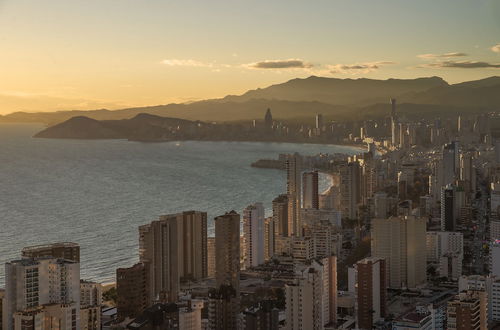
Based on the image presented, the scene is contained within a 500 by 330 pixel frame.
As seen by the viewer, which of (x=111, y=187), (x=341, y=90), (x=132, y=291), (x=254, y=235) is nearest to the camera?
(x=132, y=291)

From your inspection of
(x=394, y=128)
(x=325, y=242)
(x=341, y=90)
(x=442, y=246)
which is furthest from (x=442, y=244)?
(x=394, y=128)

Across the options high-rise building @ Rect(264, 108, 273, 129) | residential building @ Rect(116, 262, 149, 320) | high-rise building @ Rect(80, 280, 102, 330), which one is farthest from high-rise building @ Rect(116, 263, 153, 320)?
high-rise building @ Rect(264, 108, 273, 129)

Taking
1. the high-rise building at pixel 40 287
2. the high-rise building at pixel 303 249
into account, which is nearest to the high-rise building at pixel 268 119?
the high-rise building at pixel 303 249

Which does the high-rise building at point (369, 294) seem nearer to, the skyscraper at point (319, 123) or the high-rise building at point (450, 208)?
the high-rise building at point (450, 208)

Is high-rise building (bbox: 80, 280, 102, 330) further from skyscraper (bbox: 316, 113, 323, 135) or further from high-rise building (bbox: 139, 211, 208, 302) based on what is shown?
skyscraper (bbox: 316, 113, 323, 135)

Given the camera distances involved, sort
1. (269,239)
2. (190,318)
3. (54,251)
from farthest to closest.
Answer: (269,239) < (54,251) < (190,318)

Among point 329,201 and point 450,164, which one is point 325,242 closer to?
point 329,201

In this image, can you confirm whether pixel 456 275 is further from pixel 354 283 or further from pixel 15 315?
pixel 15 315
